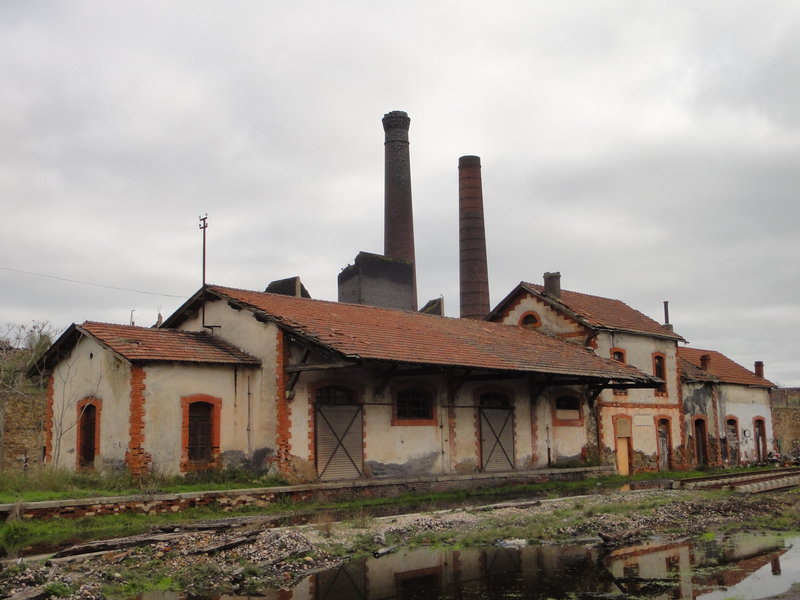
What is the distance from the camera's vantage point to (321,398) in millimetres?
18641

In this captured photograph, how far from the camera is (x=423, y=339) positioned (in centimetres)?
2131

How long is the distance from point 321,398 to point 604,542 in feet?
26.8

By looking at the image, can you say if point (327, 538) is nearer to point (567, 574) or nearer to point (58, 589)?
point (567, 574)

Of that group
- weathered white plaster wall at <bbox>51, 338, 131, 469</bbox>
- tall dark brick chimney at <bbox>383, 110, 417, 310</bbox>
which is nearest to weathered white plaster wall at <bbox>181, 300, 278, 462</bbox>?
weathered white plaster wall at <bbox>51, 338, 131, 469</bbox>

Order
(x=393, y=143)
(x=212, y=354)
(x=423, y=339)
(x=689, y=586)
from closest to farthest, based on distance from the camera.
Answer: (x=689, y=586), (x=212, y=354), (x=423, y=339), (x=393, y=143)

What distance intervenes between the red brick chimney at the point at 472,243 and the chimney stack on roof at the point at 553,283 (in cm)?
694

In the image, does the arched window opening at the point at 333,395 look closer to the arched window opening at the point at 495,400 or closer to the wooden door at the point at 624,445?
the arched window opening at the point at 495,400

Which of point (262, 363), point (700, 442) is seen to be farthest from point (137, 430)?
point (700, 442)

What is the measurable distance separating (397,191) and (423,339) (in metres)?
16.7

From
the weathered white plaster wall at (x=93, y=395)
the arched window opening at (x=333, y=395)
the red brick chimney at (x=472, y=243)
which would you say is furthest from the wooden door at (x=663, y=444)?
the weathered white plaster wall at (x=93, y=395)

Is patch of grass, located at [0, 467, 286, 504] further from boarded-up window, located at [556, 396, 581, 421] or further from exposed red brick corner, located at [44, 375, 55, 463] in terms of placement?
boarded-up window, located at [556, 396, 581, 421]

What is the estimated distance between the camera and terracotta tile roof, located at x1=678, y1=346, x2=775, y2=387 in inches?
1269

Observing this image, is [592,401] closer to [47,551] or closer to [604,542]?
[604,542]

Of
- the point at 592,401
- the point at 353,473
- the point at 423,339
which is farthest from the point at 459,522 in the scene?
the point at 592,401
